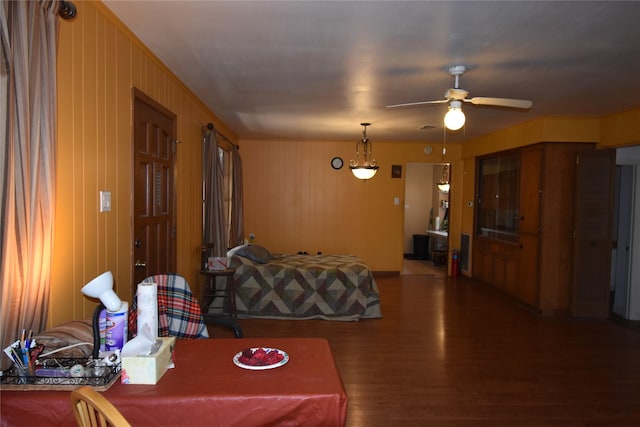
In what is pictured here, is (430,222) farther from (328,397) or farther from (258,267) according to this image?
(328,397)

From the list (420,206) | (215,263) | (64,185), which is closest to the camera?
(64,185)

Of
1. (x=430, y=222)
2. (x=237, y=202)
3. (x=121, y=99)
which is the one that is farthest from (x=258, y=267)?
(x=430, y=222)

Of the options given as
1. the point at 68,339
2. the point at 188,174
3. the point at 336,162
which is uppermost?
the point at 336,162

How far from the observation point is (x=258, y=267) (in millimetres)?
5164

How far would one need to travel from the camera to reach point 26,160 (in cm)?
163

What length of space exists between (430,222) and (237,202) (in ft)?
18.0

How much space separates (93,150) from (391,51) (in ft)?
6.82

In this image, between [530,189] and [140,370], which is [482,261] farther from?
[140,370]

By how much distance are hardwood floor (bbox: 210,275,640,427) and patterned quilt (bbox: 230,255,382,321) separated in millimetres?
167

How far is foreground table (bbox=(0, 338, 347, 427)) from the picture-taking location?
54.7 inches

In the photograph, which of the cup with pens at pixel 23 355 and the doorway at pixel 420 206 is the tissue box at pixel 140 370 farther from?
the doorway at pixel 420 206

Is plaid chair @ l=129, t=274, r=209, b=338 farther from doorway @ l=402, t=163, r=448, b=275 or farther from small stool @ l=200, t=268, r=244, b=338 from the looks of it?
doorway @ l=402, t=163, r=448, b=275

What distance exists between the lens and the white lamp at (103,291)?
1.56m

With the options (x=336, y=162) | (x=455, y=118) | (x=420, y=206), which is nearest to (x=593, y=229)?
(x=455, y=118)
